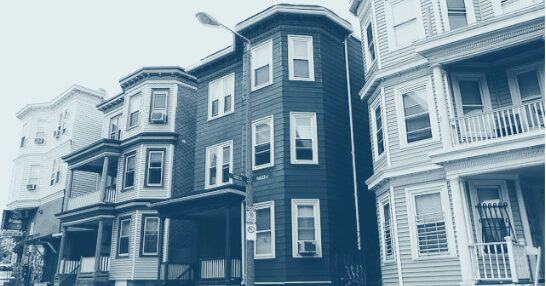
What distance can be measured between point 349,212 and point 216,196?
5251 mm

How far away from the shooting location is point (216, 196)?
17859 mm

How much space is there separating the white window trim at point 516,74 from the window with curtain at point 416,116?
96.8 inches

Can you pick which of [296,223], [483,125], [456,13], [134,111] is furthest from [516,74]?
[134,111]

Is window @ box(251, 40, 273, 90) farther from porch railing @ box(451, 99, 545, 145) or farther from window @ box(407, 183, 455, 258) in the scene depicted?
porch railing @ box(451, 99, 545, 145)

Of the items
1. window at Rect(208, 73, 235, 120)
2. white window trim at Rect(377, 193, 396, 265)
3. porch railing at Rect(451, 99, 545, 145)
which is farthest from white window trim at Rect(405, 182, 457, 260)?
window at Rect(208, 73, 235, 120)

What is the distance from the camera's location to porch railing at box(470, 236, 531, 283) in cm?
1124

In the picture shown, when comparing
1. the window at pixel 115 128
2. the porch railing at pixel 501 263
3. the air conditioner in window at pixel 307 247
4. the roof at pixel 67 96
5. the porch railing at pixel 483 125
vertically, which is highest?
the roof at pixel 67 96

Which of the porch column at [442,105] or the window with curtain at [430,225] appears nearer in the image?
the porch column at [442,105]

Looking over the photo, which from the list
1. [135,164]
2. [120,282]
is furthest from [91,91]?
[120,282]

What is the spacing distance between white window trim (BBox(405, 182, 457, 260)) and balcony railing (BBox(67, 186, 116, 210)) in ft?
56.7

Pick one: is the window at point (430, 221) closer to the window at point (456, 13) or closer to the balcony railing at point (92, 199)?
the window at point (456, 13)

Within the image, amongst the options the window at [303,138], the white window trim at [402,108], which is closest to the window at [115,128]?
the window at [303,138]

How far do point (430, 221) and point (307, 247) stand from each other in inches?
183

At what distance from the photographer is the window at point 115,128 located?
1128 inches
